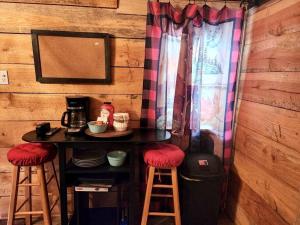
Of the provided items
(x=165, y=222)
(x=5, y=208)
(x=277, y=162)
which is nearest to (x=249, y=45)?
(x=277, y=162)

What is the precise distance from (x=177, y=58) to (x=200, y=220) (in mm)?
1316

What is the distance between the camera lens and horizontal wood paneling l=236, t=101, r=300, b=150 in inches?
48.3

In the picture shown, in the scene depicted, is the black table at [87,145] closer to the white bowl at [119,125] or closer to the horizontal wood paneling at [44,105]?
the white bowl at [119,125]

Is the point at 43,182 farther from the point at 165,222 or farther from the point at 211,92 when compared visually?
the point at 211,92

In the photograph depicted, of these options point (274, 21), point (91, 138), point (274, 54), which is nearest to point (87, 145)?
point (91, 138)

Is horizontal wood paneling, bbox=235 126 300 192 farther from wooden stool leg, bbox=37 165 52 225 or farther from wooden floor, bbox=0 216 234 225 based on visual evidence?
wooden stool leg, bbox=37 165 52 225

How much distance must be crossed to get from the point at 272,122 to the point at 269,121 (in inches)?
1.1

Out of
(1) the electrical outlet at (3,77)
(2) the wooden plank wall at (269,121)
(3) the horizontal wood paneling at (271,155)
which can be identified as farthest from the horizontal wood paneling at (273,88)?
(1) the electrical outlet at (3,77)

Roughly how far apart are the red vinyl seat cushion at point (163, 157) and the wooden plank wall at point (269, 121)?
588 millimetres

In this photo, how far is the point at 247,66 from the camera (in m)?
1.70

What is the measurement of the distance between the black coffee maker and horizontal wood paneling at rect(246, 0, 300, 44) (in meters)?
1.42

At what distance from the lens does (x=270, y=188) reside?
4.65 ft

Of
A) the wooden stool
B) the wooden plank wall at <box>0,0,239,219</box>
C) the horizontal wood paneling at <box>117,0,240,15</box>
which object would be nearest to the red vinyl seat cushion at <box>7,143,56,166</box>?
the wooden stool

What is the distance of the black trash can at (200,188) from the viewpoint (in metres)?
1.60
